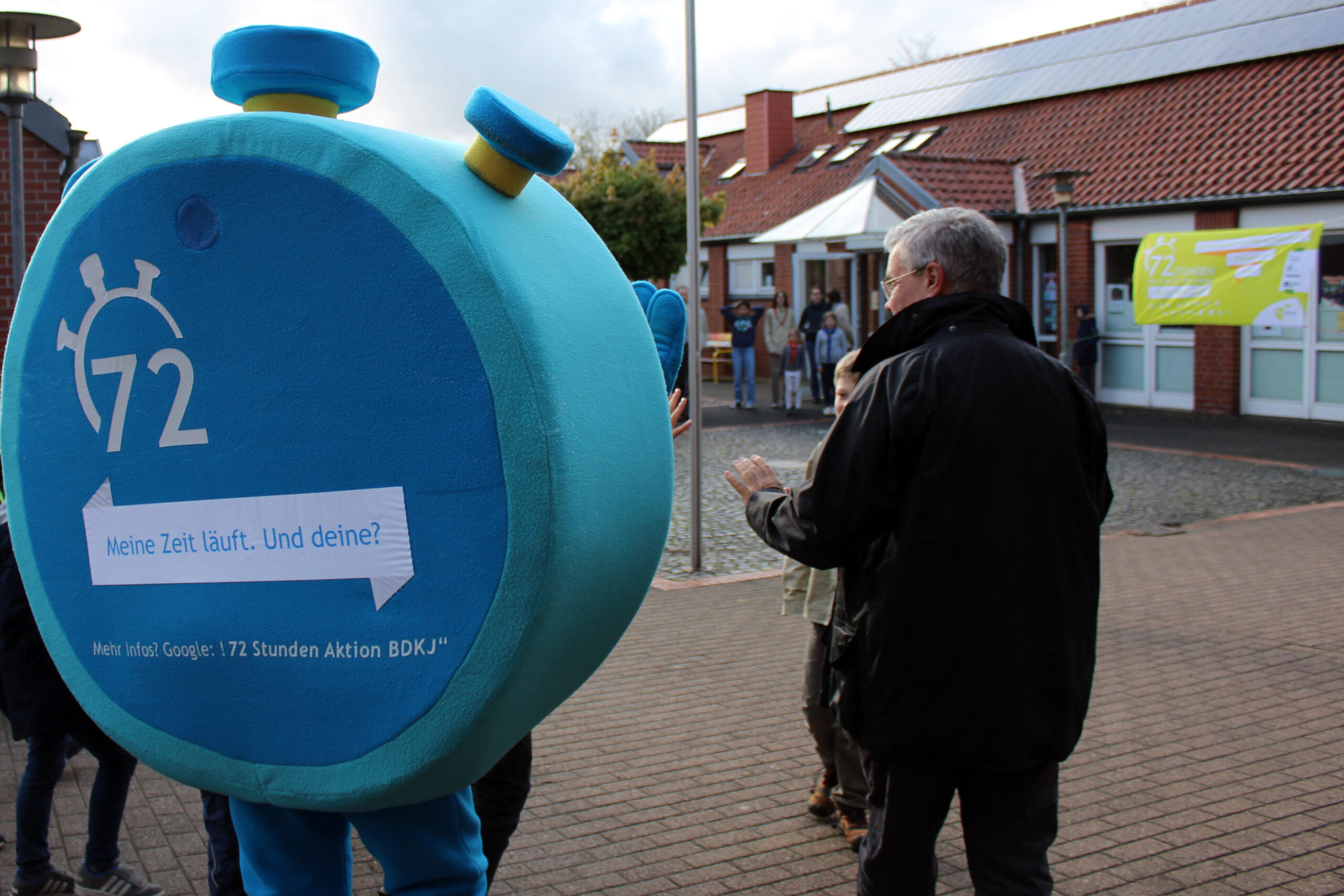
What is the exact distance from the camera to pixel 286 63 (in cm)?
186

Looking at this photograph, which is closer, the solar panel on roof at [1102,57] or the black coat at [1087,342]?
the black coat at [1087,342]

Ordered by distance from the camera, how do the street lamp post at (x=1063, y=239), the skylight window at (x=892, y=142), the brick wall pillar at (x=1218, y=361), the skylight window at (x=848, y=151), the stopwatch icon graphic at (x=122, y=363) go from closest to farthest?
the stopwatch icon graphic at (x=122, y=363)
the street lamp post at (x=1063, y=239)
the brick wall pillar at (x=1218, y=361)
the skylight window at (x=892, y=142)
the skylight window at (x=848, y=151)

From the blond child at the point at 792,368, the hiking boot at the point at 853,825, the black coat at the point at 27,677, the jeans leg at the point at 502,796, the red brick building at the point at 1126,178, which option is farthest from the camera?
the blond child at the point at 792,368

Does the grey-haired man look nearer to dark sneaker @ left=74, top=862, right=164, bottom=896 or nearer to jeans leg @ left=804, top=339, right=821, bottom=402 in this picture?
dark sneaker @ left=74, top=862, right=164, bottom=896

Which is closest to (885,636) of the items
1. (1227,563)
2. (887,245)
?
(887,245)

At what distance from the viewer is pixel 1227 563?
26.5ft

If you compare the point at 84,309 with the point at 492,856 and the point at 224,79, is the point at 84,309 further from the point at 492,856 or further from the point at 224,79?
Answer: the point at 492,856

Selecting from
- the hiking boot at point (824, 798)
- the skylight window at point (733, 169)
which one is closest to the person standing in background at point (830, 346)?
the skylight window at point (733, 169)

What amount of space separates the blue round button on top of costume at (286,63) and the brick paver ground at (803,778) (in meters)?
2.34

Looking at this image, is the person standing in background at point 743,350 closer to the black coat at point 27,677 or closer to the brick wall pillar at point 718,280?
the brick wall pillar at point 718,280

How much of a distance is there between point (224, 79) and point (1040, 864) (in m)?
2.03

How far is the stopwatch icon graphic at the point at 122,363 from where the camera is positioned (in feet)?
5.73

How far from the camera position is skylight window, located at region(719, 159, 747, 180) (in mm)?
28906

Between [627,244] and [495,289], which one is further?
[627,244]
